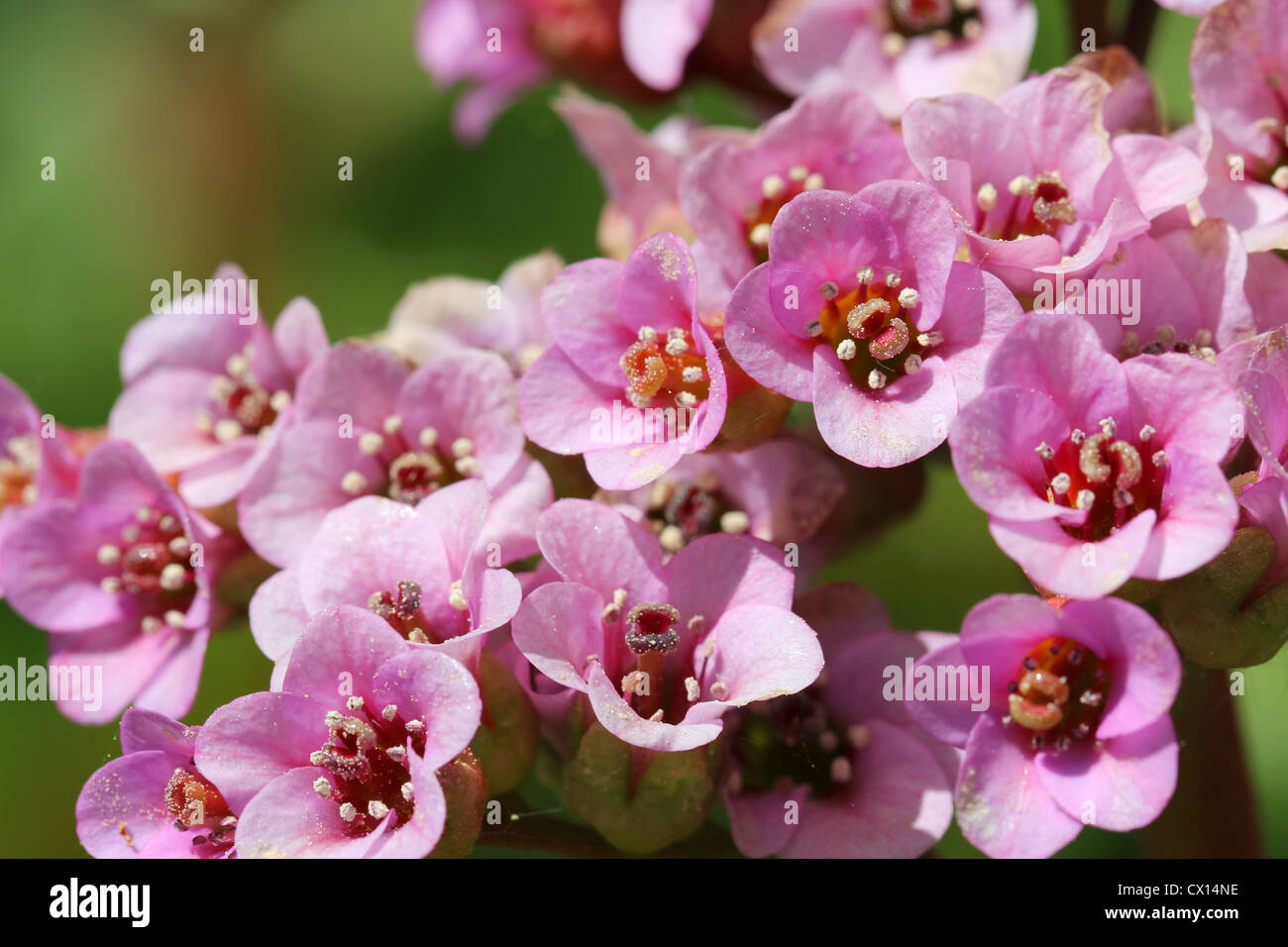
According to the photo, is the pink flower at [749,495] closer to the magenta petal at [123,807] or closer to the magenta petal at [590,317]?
the magenta petal at [590,317]

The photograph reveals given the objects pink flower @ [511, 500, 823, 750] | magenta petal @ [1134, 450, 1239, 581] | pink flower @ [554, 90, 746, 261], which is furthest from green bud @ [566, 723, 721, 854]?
pink flower @ [554, 90, 746, 261]

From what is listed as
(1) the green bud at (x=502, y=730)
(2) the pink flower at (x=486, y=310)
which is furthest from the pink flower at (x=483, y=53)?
(1) the green bud at (x=502, y=730)

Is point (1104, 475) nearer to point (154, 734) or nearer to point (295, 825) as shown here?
point (295, 825)

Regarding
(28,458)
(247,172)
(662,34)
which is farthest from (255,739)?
(247,172)
